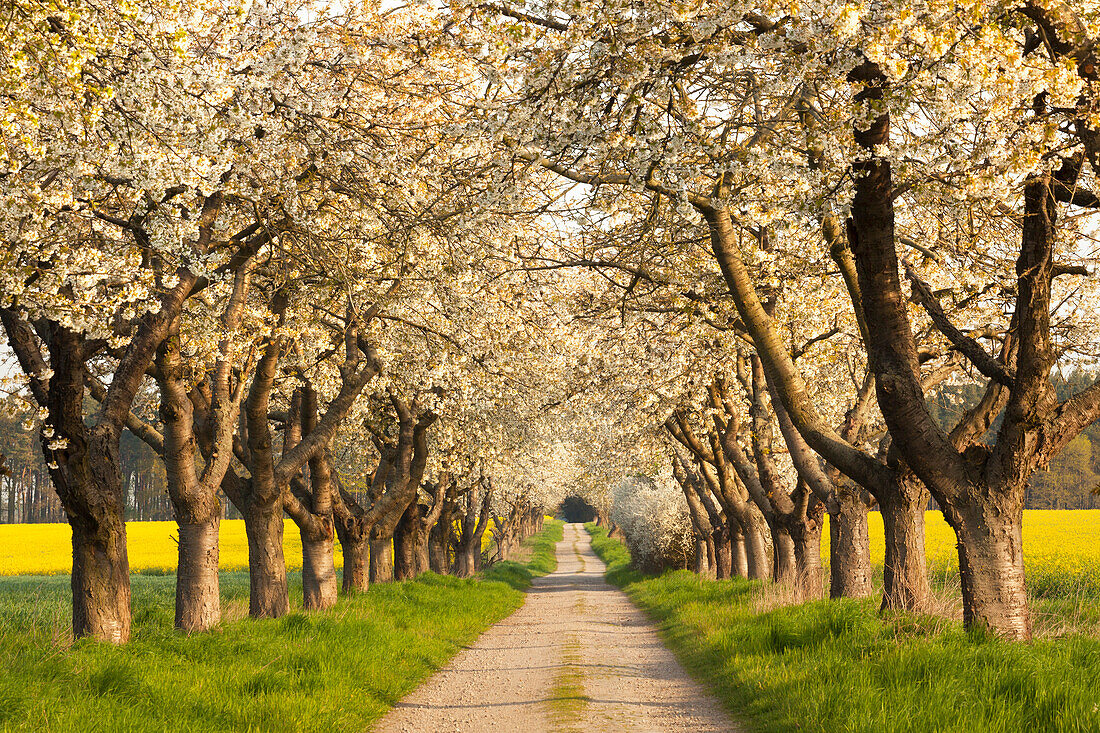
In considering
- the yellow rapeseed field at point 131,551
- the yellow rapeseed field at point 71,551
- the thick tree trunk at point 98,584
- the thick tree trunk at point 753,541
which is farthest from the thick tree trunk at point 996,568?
the yellow rapeseed field at point 71,551

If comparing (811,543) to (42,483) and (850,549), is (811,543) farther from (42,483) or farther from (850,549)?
(42,483)

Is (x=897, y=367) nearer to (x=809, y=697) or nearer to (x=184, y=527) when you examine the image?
(x=809, y=697)

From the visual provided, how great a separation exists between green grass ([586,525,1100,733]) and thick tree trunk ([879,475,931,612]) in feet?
1.67

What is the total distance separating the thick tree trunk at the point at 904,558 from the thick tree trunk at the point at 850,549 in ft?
15.3

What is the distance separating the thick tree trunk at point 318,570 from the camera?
1773 cm

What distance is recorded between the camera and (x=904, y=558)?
10898 mm

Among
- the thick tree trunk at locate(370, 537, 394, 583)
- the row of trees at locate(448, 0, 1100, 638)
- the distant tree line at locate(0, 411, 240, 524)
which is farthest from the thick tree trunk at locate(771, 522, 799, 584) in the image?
the distant tree line at locate(0, 411, 240, 524)

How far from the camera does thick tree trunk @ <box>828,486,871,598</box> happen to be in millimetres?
15951

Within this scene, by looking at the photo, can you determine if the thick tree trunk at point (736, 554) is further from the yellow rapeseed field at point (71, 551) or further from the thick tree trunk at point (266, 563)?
the yellow rapeseed field at point (71, 551)

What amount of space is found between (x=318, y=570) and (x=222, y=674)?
350 inches

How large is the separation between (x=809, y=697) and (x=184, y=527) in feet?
30.7

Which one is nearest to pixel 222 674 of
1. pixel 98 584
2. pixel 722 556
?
pixel 98 584

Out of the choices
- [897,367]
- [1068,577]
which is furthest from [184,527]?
[1068,577]

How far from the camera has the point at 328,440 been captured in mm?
15805
